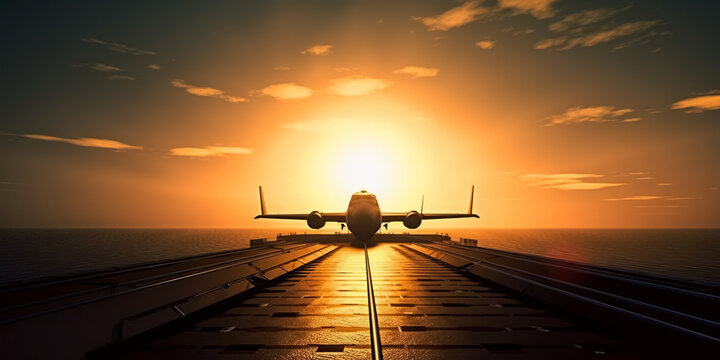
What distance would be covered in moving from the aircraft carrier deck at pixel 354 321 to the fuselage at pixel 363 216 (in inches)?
792

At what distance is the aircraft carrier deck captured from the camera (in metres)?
5.53

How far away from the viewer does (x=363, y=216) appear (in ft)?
104

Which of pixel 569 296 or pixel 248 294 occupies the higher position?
pixel 569 296

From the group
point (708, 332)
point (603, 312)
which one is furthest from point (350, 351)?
point (708, 332)

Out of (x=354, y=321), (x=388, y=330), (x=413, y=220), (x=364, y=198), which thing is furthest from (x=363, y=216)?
(x=388, y=330)

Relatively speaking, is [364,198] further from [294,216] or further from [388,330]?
[388,330]

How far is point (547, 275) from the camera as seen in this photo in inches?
486

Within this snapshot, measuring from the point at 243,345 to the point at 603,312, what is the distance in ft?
23.3

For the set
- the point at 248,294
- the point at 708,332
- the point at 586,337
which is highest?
the point at 708,332

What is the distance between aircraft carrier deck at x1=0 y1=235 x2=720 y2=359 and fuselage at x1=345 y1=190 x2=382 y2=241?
20.1 meters

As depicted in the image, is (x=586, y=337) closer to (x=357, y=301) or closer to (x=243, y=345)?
(x=357, y=301)

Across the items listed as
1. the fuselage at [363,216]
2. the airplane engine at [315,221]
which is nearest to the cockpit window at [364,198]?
the fuselage at [363,216]

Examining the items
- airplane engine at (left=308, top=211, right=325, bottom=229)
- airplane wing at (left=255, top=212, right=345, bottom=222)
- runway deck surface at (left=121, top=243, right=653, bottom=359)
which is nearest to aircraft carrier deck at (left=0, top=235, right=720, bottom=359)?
runway deck surface at (left=121, top=243, right=653, bottom=359)

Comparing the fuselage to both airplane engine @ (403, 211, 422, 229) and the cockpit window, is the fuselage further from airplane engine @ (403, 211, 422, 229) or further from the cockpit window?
airplane engine @ (403, 211, 422, 229)
